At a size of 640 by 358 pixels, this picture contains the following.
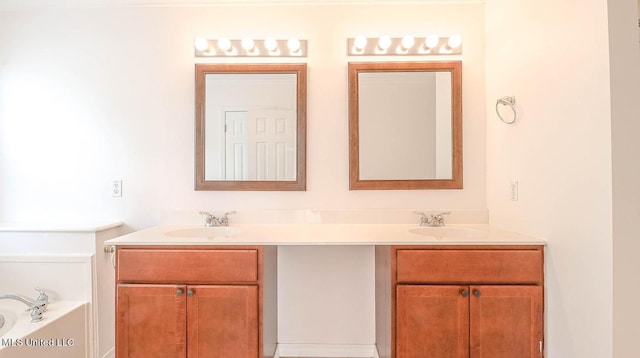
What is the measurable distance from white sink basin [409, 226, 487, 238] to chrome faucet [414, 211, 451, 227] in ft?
0.09

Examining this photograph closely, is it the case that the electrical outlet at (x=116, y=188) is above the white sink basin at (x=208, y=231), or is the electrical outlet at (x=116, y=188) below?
above

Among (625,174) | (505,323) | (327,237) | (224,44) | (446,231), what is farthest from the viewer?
(224,44)

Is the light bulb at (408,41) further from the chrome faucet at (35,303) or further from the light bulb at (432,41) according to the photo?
the chrome faucet at (35,303)

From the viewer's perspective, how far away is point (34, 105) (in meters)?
Answer: 2.02

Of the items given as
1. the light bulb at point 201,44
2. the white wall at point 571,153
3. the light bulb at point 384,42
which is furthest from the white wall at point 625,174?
the light bulb at point 201,44

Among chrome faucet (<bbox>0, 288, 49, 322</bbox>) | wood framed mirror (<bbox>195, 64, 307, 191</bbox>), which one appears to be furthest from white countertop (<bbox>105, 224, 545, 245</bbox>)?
chrome faucet (<bbox>0, 288, 49, 322</bbox>)

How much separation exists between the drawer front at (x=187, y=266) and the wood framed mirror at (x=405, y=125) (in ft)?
2.86

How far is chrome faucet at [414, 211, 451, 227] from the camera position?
1.86m

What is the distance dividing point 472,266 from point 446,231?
43 cm

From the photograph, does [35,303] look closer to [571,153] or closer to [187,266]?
[187,266]

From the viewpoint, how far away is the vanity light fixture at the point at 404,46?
1.94 meters

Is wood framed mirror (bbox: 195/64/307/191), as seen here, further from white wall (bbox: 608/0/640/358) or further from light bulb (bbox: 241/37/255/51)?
white wall (bbox: 608/0/640/358)

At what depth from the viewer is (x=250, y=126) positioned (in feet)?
6.51

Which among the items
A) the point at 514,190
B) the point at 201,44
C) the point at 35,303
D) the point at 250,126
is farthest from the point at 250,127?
the point at 514,190
